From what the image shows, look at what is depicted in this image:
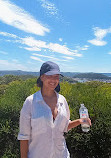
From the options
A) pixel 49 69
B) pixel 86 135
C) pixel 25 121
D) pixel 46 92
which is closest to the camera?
pixel 25 121

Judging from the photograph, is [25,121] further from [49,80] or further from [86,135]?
[86,135]

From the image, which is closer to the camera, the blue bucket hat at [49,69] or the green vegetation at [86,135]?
the blue bucket hat at [49,69]

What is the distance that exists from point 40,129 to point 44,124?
67mm

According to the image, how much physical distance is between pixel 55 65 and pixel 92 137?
357 cm

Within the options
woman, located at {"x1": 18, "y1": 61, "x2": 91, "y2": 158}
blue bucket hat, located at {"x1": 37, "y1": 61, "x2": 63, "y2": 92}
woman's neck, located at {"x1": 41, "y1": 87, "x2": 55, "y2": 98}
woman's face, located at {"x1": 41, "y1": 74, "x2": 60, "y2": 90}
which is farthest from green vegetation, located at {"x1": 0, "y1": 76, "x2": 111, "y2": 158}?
blue bucket hat, located at {"x1": 37, "y1": 61, "x2": 63, "y2": 92}

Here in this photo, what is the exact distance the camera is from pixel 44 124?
1.66 metres

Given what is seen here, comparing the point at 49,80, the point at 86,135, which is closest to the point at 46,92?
the point at 49,80

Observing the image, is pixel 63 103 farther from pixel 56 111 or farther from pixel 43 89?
pixel 43 89

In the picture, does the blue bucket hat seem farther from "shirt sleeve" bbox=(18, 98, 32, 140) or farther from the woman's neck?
"shirt sleeve" bbox=(18, 98, 32, 140)

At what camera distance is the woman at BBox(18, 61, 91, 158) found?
1.64 m

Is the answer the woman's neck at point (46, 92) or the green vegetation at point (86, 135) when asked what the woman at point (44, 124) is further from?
the green vegetation at point (86, 135)

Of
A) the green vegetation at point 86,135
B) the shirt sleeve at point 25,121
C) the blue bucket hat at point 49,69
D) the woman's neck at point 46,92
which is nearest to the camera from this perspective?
the shirt sleeve at point 25,121

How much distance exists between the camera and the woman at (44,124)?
164cm

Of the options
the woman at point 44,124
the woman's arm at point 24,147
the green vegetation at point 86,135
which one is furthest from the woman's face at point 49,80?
the green vegetation at point 86,135
